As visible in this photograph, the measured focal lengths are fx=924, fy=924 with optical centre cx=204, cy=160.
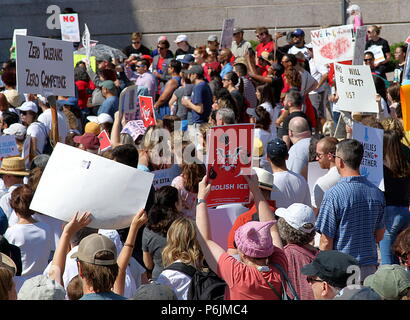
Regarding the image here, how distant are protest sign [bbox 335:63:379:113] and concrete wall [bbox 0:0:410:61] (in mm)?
11144

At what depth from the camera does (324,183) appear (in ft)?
23.8

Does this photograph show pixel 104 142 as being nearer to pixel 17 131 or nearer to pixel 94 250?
pixel 17 131

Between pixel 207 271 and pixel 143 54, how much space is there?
1386 cm

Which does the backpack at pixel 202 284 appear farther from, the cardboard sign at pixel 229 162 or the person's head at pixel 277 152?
the person's head at pixel 277 152

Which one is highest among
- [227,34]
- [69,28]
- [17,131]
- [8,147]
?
[69,28]

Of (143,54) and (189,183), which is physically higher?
(143,54)

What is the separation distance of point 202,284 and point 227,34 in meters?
11.2

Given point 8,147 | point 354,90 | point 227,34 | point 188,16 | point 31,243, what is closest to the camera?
point 31,243

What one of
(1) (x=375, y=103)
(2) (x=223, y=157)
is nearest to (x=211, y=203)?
(2) (x=223, y=157)

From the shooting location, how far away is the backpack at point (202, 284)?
5.20 meters

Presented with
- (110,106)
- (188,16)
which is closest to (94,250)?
(110,106)

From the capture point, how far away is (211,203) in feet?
19.3
